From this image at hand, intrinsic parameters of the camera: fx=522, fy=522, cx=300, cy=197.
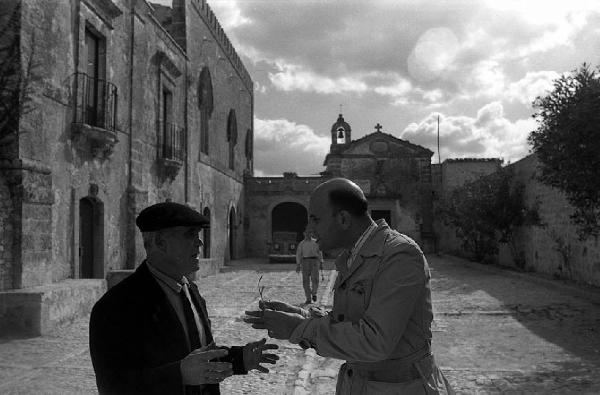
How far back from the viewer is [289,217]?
29.2 m

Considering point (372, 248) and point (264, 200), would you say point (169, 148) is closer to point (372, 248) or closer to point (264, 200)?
point (264, 200)

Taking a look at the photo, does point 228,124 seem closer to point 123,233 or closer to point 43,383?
point 123,233

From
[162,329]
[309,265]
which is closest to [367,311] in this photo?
[162,329]

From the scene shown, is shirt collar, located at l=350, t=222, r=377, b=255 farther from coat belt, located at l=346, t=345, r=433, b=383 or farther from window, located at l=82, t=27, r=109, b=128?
window, located at l=82, t=27, r=109, b=128

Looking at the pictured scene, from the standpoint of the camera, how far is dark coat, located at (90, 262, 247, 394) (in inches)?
77.7

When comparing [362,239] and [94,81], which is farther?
[94,81]

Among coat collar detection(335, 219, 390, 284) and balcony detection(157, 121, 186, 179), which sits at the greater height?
balcony detection(157, 121, 186, 179)

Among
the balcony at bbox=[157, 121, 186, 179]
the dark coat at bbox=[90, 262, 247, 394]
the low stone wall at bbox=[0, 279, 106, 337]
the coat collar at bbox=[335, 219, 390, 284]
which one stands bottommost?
the low stone wall at bbox=[0, 279, 106, 337]

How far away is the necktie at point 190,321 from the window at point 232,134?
73.7ft

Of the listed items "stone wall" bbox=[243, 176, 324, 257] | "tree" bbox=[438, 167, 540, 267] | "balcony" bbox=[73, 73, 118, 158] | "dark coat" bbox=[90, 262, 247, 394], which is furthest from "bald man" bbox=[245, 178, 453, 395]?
"stone wall" bbox=[243, 176, 324, 257]

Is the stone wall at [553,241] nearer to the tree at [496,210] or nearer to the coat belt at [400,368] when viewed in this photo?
the tree at [496,210]

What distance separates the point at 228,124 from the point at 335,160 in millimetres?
8182

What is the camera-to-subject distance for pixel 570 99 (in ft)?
27.2

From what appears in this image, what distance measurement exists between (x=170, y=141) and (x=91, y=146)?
4.62 m
